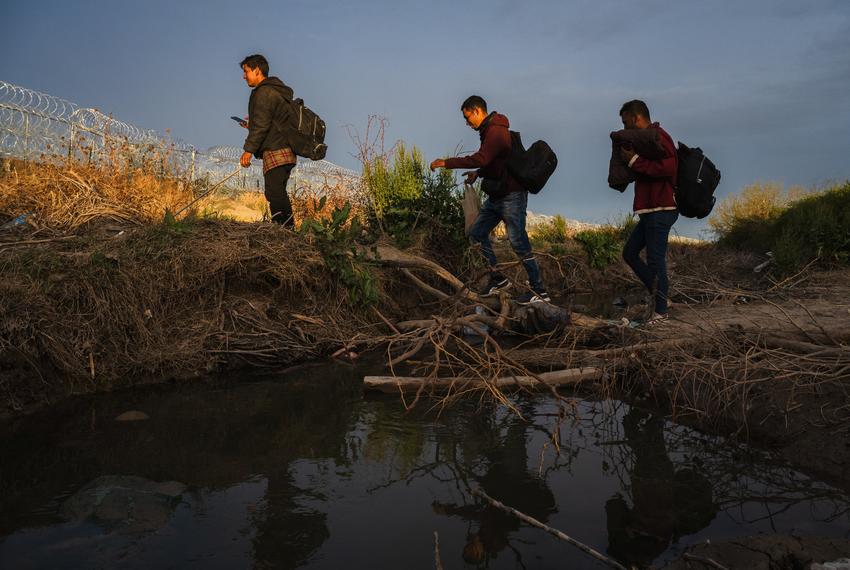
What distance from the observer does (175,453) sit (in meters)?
3.57

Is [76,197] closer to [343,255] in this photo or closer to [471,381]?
[343,255]

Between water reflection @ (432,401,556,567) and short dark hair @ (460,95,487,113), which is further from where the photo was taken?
short dark hair @ (460,95,487,113)

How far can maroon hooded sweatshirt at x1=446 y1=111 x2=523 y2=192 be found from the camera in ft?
20.9

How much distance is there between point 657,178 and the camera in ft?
18.5

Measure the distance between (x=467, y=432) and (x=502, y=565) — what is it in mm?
1607

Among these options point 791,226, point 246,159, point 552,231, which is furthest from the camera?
point 552,231

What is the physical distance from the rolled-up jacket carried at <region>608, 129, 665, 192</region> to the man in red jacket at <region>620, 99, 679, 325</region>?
5cm

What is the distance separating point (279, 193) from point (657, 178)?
4.07m

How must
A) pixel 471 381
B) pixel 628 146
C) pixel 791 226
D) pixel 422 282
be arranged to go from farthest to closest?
pixel 791 226
pixel 422 282
pixel 628 146
pixel 471 381

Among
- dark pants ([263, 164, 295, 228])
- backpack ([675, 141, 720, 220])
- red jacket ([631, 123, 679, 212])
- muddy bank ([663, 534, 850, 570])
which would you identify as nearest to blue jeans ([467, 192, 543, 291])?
red jacket ([631, 123, 679, 212])

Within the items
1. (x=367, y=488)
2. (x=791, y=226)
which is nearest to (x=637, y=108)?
(x=367, y=488)

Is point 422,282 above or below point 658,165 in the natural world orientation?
below

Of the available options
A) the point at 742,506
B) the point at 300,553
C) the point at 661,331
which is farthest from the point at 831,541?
the point at 661,331

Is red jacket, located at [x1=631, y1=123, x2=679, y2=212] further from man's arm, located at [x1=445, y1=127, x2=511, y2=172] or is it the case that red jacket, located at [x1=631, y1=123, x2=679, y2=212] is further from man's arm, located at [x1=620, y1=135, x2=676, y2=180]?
man's arm, located at [x1=445, y1=127, x2=511, y2=172]
